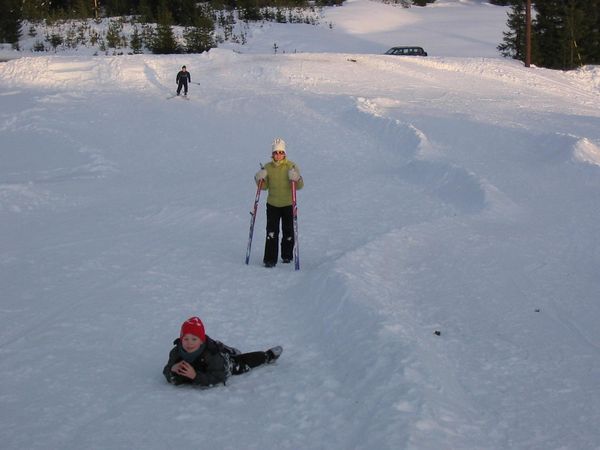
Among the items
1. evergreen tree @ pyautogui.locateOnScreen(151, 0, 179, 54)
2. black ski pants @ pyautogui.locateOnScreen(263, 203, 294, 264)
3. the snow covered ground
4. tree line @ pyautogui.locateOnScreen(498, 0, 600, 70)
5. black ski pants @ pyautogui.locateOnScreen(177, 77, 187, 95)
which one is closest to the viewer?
the snow covered ground

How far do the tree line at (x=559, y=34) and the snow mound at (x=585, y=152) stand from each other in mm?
28395

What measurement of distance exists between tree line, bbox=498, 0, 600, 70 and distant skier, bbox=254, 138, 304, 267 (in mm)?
34799

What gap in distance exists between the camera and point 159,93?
25609mm

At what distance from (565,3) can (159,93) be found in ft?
92.7

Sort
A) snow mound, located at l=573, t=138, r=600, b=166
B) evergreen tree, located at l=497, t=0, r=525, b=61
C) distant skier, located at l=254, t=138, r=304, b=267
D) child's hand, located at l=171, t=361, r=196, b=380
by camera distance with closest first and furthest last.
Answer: child's hand, located at l=171, t=361, r=196, b=380
distant skier, located at l=254, t=138, r=304, b=267
snow mound, located at l=573, t=138, r=600, b=166
evergreen tree, located at l=497, t=0, r=525, b=61

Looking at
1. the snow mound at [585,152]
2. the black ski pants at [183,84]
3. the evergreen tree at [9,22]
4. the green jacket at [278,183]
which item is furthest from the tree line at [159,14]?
the green jacket at [278,183]

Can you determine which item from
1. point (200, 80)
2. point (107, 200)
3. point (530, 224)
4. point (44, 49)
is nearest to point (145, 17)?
point (44, 49)

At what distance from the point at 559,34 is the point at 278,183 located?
38.1m

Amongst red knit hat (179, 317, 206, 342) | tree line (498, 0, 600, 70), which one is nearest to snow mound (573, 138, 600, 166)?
red knit hat (179, 317, 206, 342)

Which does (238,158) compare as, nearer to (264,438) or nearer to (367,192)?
(367,192)

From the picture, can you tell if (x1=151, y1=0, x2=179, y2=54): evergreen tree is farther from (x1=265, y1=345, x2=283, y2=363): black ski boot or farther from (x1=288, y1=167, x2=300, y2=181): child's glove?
(x1=265, y1=345, x2=283, y2=363): black ski boot

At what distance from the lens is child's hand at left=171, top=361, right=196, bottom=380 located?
226 inches

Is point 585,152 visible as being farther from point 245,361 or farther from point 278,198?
point 245,361

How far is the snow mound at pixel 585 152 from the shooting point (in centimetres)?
1333
